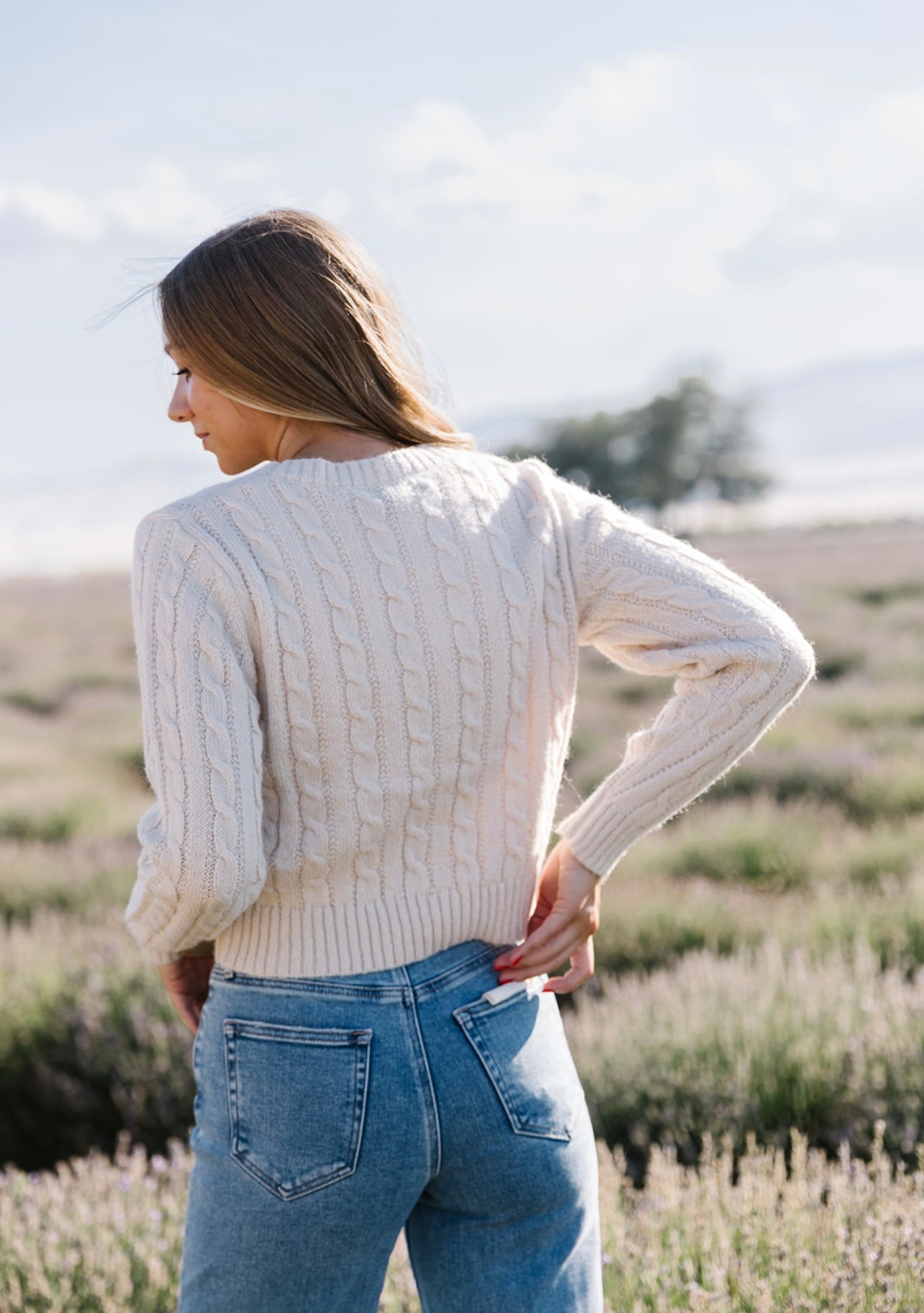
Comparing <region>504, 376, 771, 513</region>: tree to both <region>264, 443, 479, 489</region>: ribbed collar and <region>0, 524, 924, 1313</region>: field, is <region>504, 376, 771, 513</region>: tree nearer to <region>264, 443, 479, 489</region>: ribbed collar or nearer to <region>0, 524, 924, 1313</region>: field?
<region>0, 524, 924, 1313</region>: field

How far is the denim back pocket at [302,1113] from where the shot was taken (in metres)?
1.38

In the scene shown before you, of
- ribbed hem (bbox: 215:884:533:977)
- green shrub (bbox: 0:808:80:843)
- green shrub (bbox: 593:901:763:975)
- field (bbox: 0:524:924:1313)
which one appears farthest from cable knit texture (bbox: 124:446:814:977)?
green shrub (bbox: 0:808:80:843)

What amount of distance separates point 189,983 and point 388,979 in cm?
41

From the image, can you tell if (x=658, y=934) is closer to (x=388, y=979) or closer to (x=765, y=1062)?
(x=765, y=1062)

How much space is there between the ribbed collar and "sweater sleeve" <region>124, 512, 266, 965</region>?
0.45 feet

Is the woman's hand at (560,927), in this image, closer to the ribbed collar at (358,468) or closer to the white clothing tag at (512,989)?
the white clothing tag at (512,989)

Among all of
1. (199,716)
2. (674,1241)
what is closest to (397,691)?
(199,716)

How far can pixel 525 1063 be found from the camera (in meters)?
1.49

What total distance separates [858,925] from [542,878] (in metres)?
3.32

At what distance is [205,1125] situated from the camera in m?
1.43

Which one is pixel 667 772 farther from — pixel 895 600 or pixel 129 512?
pixel 129 512

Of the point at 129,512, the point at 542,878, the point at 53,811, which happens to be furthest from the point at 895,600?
the point at 129,512

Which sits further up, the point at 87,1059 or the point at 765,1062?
the point at 765,1062

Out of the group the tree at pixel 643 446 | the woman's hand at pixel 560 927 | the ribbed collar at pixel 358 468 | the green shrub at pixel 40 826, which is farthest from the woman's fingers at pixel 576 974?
the tree at pixel 643 446
